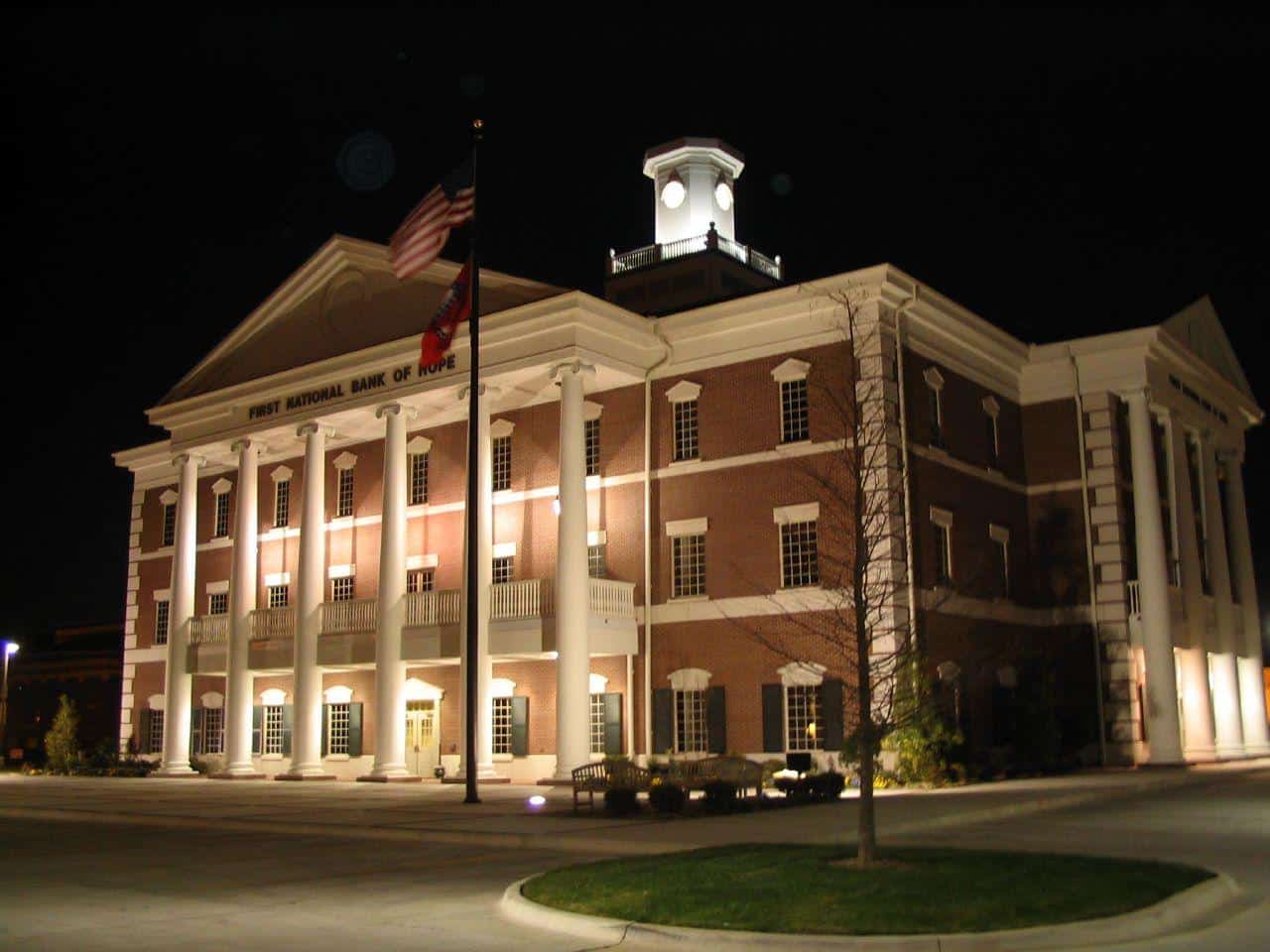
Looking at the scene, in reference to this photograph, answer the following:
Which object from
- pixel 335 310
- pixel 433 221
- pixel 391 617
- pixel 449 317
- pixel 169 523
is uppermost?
pixel 335 310

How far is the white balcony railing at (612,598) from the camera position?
3403 cm

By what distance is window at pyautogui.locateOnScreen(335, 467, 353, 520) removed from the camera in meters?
43.5

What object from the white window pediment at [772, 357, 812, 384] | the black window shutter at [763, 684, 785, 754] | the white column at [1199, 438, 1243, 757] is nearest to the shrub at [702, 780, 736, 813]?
the black window shutter at [763, 684, 785, 754]

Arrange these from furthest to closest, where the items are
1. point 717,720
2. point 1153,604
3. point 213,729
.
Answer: point 213,729
point 1153,604
point 717,720

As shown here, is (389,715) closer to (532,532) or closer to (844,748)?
(532,532)

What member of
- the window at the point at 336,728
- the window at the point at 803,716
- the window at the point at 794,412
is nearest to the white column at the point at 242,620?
the window at the point at 336,728

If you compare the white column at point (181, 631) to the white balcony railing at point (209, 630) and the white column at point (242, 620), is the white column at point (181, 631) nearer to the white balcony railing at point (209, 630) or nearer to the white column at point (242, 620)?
the white balcony railing at point (209, 630)

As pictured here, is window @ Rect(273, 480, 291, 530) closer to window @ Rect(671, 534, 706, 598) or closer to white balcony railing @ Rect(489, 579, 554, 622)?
white balcony railing @ Rect(489, 579, 554, 622)

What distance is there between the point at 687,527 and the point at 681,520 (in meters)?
0.25

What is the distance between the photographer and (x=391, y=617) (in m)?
36.9

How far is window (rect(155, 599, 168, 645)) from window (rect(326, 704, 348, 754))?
36.4ft

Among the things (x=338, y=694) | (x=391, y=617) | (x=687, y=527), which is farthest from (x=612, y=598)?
(x=338, y=694)

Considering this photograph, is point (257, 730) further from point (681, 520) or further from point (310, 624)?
point (681, 520)

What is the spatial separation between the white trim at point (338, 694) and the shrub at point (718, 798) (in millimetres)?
19916
